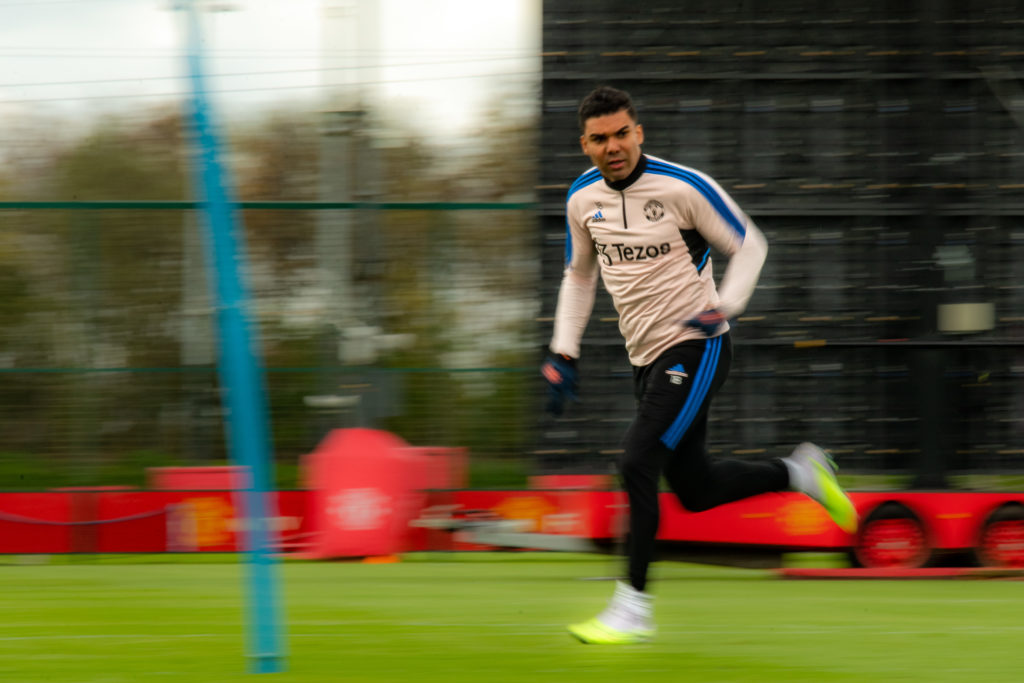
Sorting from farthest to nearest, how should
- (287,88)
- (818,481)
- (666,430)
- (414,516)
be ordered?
(287,88), (414,516), (818,481), (666,430)

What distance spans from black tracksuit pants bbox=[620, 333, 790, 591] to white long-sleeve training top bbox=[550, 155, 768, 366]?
0.25ft

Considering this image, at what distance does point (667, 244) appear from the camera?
166 inches

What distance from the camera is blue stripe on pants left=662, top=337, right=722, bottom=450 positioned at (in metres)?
4.16

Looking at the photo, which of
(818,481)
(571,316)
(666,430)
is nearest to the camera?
(666,430)

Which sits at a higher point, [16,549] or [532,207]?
[532,207]

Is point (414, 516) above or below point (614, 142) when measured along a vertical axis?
below

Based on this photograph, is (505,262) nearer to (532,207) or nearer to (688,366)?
(532,207)

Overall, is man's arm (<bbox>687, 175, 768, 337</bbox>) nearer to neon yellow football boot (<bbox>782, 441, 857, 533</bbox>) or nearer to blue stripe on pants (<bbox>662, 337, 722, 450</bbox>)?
blue stripe on pants (<bbox>662, 337, 722, 450</bbox>)

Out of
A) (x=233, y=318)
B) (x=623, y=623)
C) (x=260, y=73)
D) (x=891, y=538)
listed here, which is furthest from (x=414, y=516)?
(x=233, y=318)

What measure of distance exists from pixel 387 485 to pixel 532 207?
7.27 ft

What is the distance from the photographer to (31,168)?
30.0ft

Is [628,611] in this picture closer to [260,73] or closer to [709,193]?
[709,193]

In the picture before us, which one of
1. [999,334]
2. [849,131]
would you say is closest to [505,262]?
[849,131]

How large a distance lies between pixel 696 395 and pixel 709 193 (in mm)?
Answer: 696
